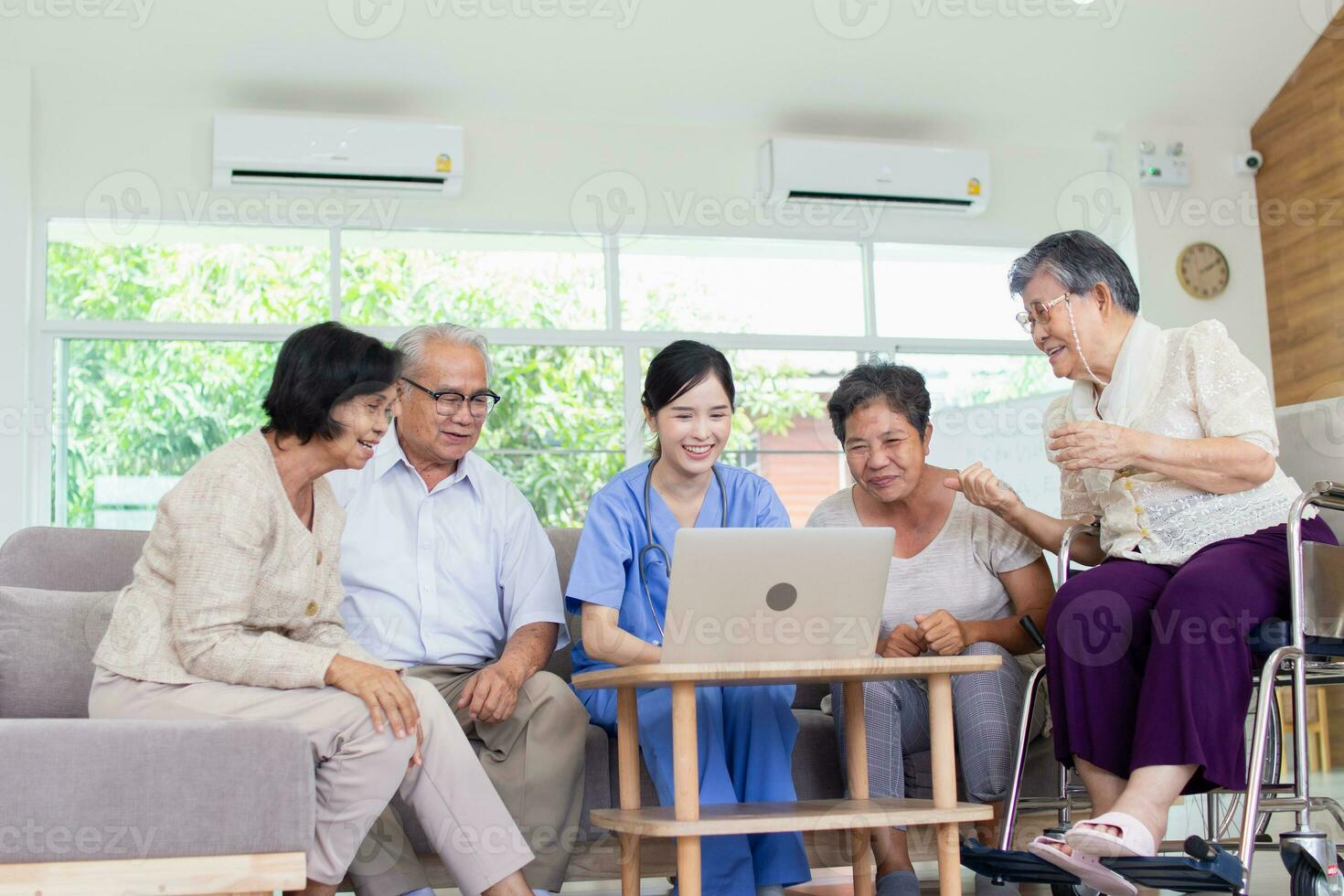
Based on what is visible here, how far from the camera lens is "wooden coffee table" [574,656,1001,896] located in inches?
76.0

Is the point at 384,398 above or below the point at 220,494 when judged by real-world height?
above

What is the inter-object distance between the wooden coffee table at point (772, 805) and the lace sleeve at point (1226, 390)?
2.38ft

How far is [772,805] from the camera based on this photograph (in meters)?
2.19

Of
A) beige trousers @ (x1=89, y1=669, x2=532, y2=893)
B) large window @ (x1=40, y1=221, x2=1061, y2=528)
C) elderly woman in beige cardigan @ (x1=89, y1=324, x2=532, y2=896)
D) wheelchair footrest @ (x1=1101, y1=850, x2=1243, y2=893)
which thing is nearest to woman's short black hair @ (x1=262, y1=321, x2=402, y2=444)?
elderly woman in beige cardigan @ (x1=89, y1=324, x2=532, y2=896)

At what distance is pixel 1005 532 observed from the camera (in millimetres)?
2744

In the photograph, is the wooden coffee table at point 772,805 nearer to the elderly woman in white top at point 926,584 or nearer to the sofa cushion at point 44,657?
the elderly woman in white top at point 926,584

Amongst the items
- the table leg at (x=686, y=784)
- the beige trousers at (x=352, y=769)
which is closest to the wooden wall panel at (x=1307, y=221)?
the table leg at (x=686, y=784)

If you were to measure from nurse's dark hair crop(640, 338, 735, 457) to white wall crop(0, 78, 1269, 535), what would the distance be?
13.3 feet

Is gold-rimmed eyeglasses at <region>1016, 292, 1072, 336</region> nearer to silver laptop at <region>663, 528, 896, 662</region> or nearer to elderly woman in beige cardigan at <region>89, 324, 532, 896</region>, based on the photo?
silver laptop at <region>663, 528, 896, 662</region>

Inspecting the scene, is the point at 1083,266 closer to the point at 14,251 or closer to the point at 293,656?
the point at 293,656

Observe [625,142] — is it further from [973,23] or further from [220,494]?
[220,494]

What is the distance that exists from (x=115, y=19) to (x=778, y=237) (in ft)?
10.6

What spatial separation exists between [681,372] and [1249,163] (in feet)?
18.4

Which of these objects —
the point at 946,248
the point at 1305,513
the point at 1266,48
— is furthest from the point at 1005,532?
the point at 1266,48
